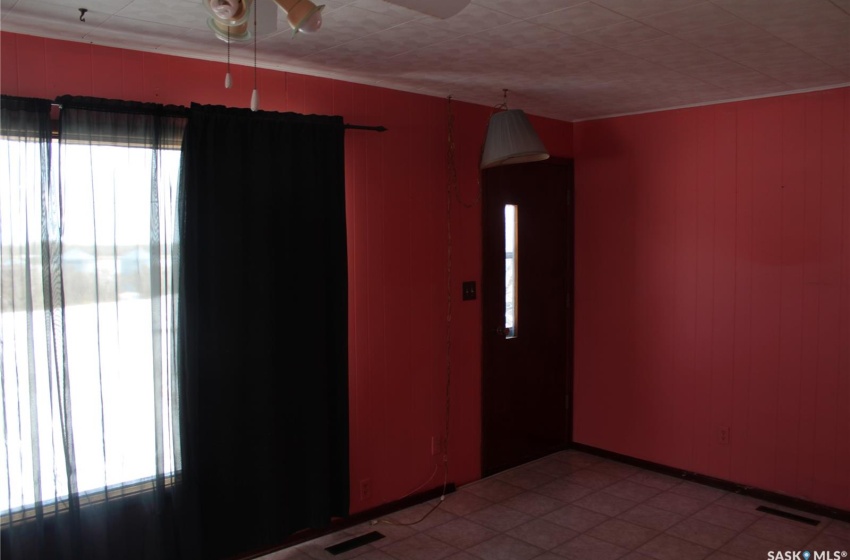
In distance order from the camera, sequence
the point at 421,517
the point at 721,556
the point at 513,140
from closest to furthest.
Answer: the point at 721,556, the point at 513,140, the point at 421,517

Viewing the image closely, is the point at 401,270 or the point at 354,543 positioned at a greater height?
the point at 401,270

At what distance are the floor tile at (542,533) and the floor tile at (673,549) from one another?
385mm

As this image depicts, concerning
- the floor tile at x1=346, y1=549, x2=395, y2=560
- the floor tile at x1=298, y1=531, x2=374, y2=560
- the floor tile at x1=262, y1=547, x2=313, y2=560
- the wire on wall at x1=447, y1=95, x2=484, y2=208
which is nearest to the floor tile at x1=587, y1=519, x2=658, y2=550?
the floor tile at x1=346, y1=549, x2=395, y2=560

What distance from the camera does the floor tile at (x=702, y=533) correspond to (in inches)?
134

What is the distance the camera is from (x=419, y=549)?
3.34m

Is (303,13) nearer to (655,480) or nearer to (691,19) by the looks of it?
(691,19)

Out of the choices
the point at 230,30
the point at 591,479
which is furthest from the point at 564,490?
the point at 230,30

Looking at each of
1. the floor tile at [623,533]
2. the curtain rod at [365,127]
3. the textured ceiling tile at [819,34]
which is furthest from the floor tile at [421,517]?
the textured ceiling tile at [819,34]

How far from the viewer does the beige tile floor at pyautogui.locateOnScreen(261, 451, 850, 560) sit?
10.8 feet

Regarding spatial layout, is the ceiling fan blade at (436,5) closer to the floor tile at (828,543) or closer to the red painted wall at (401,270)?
the red painted wall at (401,270)

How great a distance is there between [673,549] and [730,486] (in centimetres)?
101

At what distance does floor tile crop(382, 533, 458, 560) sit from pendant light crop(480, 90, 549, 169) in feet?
6.80

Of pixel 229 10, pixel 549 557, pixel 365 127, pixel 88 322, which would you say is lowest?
pixel 549 557

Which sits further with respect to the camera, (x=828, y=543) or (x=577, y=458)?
(x=577, y=458)
